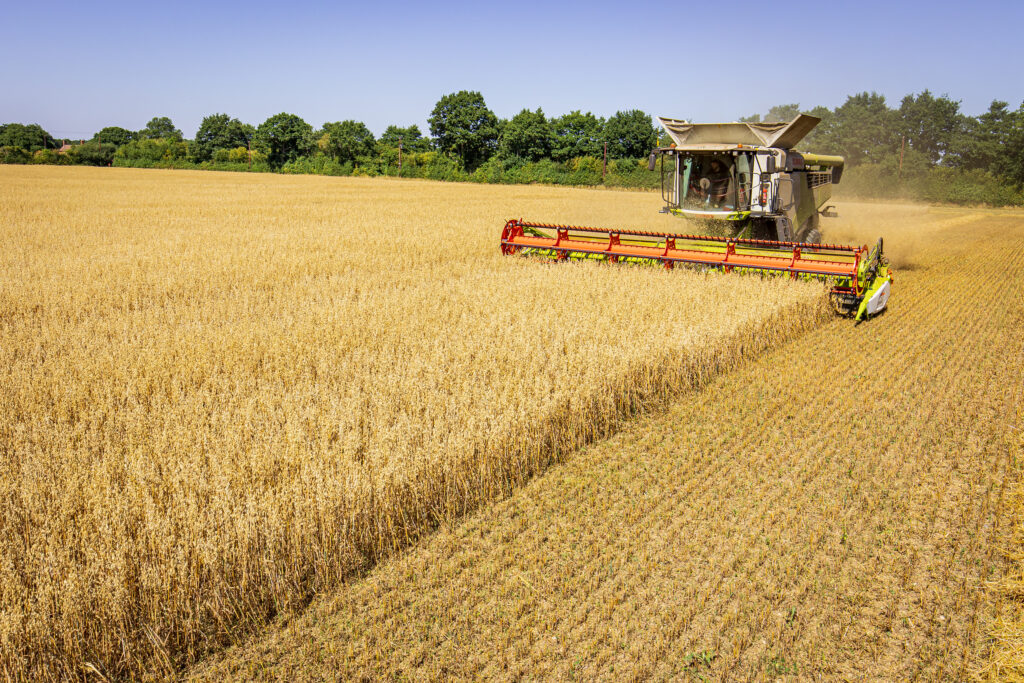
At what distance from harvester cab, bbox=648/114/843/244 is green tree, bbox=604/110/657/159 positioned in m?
51.1

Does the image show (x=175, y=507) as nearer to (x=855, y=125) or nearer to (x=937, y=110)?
(x=855, y=125)

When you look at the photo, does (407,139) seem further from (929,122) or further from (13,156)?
(929,122)

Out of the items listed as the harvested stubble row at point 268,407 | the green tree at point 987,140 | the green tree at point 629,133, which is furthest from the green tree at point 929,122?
the harvested stubble row at point 268,407

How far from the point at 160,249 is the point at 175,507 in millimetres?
10289

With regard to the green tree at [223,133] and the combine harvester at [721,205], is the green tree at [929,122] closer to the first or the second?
the combine harvester at [721,205]

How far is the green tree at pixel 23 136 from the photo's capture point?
9050 cm

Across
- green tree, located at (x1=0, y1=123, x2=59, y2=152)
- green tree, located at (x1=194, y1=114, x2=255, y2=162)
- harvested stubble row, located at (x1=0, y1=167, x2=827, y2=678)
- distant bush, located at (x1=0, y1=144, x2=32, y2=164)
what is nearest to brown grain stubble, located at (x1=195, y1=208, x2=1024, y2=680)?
harvested stubble row, located at (x1=0, y1=167, x2=827, y2=678)

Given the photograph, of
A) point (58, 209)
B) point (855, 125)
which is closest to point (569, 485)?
point (58, 209)

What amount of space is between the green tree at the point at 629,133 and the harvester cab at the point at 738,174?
51097 millimetres

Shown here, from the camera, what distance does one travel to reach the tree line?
4175 centimetres

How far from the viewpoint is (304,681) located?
2689 mm

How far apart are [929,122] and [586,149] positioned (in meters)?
31.8

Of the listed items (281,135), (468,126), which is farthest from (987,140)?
(281,135)

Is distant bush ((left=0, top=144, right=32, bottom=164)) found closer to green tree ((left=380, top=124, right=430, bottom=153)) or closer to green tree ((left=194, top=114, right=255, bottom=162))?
green tree ((left=194, top=114, right=255, bottom=162))
